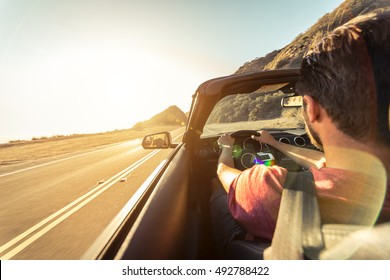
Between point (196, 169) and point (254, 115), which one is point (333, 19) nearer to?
point (254, 115)

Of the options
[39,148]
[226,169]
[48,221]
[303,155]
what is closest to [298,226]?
[226,169]

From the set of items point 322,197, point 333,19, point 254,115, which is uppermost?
point 333,19

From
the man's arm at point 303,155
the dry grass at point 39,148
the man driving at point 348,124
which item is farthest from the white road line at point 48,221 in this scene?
the dry grass at point 39,148

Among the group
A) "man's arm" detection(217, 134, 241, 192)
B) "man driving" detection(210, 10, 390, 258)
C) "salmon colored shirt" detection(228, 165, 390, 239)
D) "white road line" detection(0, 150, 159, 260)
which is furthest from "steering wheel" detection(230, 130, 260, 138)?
"white road line" detection(0, 150, 159, 260)

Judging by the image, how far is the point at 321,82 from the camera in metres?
1.27

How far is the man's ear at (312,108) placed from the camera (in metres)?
1.32

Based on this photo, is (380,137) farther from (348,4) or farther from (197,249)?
(348,4)

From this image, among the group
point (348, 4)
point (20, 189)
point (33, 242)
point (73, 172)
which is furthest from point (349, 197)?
point (348, 4)

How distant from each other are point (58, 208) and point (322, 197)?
669 centimetres

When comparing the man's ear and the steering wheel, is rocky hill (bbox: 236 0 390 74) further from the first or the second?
the man's ear

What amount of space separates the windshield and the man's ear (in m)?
2.40

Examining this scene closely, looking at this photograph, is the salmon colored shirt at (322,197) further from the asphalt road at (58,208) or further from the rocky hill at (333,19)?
the rocky hill at (333,19)

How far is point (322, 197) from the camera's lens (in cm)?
115

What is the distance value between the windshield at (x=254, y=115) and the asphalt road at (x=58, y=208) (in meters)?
2.71
